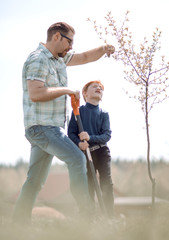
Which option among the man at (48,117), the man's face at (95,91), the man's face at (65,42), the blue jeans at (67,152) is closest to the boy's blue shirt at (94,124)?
the man's face at (95,91)

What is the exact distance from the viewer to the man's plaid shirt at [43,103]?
4.04m

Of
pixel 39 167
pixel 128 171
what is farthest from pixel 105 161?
pixel 128 171

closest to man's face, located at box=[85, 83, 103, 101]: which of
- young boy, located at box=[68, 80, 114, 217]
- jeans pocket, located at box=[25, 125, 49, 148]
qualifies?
young boy, located at box=[68, 80, 114, 217]

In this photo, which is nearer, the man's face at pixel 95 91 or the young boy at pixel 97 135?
the young boy at pixel 97 135

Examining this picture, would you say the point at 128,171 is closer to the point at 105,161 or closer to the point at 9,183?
the point at 9,183

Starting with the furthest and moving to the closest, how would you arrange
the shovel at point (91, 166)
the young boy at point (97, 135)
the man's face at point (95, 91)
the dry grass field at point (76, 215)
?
1. the man's face at point (95, 91)
2. the young boy at point (97, 135)
3. the shovel at point (91, 166)
4. the dry grass field at point (76, 215)

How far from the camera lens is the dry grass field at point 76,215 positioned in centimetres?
297

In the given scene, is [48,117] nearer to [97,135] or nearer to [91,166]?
[91,166]

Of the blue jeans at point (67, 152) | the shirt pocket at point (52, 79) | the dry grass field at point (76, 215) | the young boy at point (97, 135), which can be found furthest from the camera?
the young boy at point (97, 135)

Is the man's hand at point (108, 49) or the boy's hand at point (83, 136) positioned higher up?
the man's hand at point (108, 49)

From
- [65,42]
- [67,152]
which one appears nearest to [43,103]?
[67,152]

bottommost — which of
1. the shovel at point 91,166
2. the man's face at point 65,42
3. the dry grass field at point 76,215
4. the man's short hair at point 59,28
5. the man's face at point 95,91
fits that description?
the dry grass field at point 76,215

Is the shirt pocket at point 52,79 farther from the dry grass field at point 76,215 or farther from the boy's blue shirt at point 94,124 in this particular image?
the dry grass field at point 76,215

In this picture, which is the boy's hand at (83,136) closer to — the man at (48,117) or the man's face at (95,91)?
the man at (48,117)
